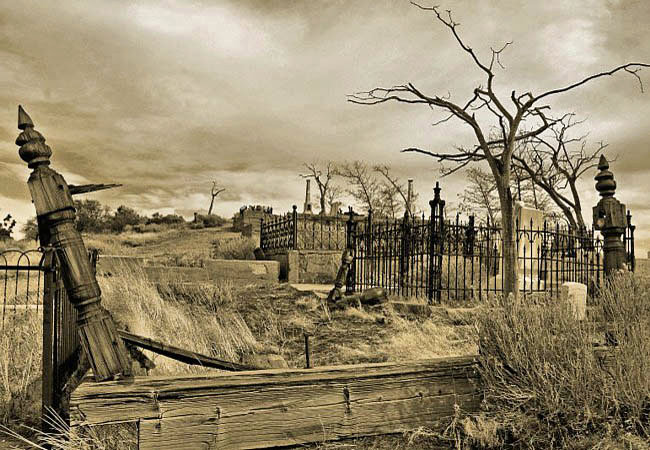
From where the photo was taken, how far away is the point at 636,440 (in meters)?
3.45

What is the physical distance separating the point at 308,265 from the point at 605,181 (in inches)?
402

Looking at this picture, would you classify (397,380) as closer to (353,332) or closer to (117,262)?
(353,332)

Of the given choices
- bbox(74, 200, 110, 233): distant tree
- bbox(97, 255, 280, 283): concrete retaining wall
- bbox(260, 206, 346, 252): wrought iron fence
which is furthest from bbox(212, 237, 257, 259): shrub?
bbox(74, 200, 110, 233): distant tree

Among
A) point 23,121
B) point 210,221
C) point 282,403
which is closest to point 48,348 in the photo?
point 23,121

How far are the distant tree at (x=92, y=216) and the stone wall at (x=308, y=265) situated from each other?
22.5 metres

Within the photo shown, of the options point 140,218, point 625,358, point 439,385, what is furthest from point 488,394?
point 140,218

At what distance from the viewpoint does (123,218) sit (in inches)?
1529

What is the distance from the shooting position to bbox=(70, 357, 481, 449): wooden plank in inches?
116

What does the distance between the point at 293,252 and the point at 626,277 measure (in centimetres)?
1025

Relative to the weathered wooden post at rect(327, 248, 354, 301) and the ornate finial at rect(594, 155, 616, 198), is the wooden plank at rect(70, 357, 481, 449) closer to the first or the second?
the ornate finial at rect(594, 155, 616, 198)

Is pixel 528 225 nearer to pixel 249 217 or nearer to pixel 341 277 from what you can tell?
pixel 341 277

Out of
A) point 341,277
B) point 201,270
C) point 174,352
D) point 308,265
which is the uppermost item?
point 308,265

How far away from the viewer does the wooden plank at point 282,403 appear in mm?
2943

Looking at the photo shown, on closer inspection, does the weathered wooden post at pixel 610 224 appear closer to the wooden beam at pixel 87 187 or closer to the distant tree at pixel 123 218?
the wooden beam at pixel 87 187
